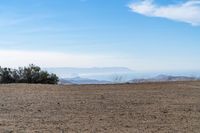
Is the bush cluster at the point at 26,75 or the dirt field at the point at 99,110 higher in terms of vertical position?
the bush cluster at the point at 26,75

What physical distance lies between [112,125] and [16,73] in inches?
808

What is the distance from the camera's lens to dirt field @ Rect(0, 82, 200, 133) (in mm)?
12312

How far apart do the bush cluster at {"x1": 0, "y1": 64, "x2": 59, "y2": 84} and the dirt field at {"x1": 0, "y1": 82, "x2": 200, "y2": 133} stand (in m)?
8.89

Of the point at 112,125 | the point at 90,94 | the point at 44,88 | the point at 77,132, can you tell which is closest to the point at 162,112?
the point at 112,125

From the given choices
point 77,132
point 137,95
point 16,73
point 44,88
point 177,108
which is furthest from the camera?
point 16,73

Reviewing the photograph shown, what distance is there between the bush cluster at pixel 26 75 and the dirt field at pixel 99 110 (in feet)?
29.2

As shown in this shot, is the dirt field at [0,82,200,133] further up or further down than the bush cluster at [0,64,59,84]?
further down

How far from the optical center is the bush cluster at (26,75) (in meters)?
31.9

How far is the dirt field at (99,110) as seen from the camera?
485 inches

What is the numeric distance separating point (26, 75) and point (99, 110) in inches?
675

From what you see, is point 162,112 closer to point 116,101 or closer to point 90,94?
point 116,101

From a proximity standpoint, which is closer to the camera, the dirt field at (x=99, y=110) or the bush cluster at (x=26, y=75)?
the dirt field at (x=99, y=110)

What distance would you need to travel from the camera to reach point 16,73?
32.3m

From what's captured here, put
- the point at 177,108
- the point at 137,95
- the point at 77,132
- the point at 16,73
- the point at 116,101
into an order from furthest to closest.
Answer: the point at 16,73
the point at 137,95
the point at 116,101
the point at 177,108
the point at 77,132
